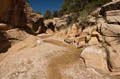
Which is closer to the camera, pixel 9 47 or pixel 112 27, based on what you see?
pixel 112 27

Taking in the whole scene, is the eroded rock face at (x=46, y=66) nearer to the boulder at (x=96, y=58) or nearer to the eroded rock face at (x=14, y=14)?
the boulder at (x=96, y=58)

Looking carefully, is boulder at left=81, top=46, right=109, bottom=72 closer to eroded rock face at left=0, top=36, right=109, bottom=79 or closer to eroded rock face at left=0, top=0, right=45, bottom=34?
eroded rock face at left=0, top=36, right=109, bottom=79

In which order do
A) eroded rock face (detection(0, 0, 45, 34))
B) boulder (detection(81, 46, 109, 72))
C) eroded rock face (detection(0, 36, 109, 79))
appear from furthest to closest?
eroded rock face (detection(0, 0, 45, 34)), boulder (detection(81, 46, 109, 72)), eroded rock face (detection(0, 36, 109, 79))

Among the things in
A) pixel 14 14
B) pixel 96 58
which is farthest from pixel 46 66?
pixel 14 14

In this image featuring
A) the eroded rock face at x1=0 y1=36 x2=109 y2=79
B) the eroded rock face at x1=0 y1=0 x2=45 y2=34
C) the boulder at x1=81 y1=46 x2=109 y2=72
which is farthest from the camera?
the eroded rock face at x1=0 y1=0 x2=45 y2=34

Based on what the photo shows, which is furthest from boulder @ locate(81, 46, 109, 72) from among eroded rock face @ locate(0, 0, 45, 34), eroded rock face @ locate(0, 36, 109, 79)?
eroded rock face @ locate(0, 0, 45, 34)

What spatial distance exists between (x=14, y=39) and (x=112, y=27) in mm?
10554

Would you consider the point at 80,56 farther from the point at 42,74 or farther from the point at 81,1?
the point at 81,1

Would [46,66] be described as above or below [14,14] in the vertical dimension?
below

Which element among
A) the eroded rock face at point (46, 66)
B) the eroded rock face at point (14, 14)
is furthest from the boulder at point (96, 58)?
the eroded rock face at point (14, 14)

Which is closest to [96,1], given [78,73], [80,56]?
[80,56]

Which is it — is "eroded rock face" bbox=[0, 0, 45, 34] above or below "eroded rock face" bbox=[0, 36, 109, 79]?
above

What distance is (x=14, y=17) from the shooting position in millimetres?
27844

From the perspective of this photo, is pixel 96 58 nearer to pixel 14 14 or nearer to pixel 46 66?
pixel 46 66
